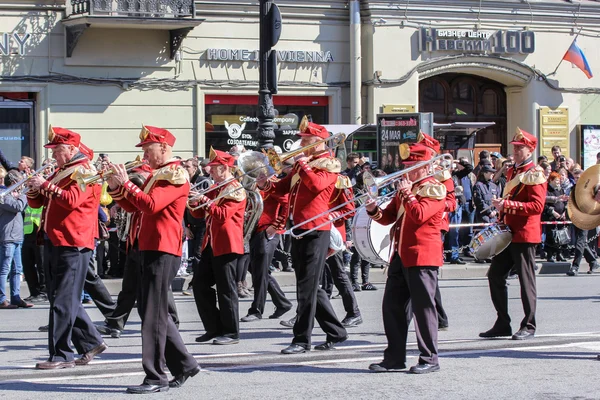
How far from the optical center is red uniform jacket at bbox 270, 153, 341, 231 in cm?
941

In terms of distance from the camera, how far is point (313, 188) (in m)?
9.43

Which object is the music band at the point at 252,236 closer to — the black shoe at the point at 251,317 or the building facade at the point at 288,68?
the black shoe at the point at 251,317

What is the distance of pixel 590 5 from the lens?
24672mm

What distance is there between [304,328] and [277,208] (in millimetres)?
2283

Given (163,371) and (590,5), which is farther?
(590,5)

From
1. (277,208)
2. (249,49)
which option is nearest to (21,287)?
(277,208)

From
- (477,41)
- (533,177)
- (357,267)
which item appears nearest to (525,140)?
(533,177)

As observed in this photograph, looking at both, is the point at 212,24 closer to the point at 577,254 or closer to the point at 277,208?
the point at 577,254

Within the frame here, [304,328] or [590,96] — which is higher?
[590,96]

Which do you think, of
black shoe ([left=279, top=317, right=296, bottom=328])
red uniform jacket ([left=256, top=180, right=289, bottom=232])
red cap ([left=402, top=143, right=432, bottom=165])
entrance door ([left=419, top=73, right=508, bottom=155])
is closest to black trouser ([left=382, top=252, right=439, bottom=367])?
red cap ([left=402, top=143, right=432, bottom=165])

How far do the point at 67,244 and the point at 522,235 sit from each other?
4080 mm

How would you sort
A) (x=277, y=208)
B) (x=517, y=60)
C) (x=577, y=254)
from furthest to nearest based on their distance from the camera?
(x=517, y=60) < (x=577, y=254) < (x=277, y=208)

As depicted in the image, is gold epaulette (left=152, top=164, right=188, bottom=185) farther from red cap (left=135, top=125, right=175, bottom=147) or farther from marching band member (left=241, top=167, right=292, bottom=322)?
marching band member (left=241, top=167, right=292, bottom=322)

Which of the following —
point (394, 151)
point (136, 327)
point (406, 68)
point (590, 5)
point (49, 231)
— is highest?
point (590, 5)
